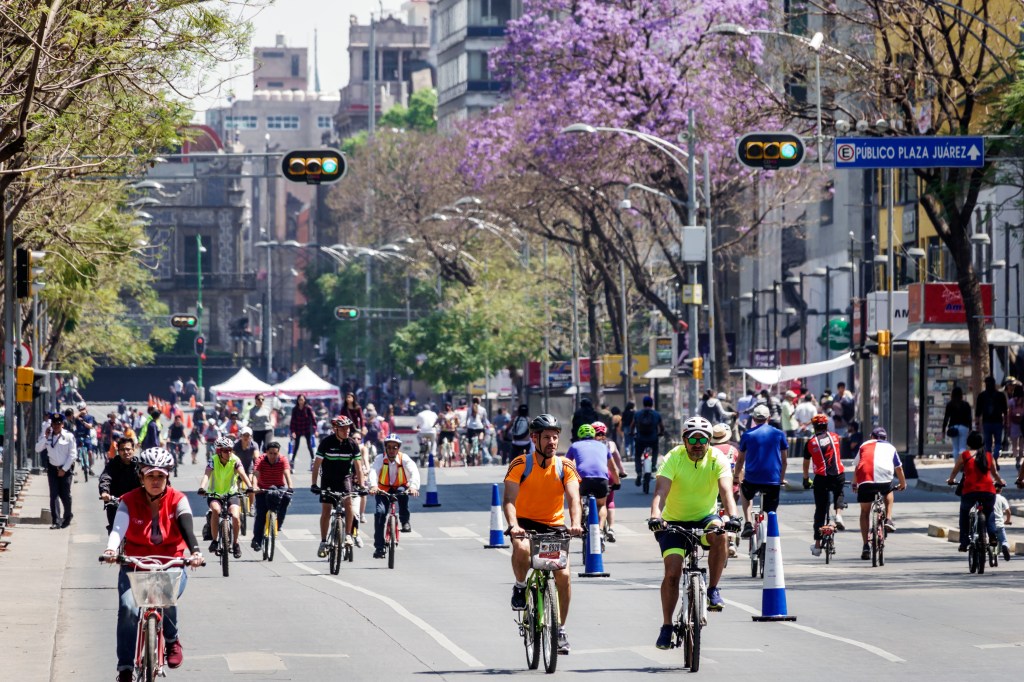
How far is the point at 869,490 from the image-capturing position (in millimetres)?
24047

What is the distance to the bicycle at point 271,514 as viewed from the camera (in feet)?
86.3

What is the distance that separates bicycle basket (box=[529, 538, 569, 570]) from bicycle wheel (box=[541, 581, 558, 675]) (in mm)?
128

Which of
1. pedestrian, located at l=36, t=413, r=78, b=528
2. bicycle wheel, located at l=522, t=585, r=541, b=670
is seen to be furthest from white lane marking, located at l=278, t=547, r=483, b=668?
pedestrian, located at l=36, t=413, r=78, b=528

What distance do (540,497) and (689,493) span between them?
1.05 metres

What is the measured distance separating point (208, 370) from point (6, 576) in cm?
10580

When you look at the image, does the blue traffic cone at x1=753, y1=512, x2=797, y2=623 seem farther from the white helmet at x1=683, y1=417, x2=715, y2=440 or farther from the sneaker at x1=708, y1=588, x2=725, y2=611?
the white helmet at x1=683, y1=417, x2=715, y2=440

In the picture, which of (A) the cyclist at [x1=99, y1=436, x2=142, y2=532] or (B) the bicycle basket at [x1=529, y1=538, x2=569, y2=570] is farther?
(A) the cyclist at [x1=99, y1=436, x2=142, y2=532]

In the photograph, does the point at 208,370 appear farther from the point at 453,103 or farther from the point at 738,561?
the point at 738,561

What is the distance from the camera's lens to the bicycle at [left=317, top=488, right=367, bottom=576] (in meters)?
24.2

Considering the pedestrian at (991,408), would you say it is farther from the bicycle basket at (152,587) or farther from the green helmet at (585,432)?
the bicycle basket at (152,587)

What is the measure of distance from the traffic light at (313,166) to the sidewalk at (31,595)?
19.9 ft

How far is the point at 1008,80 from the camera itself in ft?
104

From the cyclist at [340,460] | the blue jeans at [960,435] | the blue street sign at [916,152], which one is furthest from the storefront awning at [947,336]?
the cyclist at [340,460]

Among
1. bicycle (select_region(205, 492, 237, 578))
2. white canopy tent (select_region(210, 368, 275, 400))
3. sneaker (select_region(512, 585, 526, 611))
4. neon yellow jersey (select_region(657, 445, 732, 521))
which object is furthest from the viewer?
white canopy tent (select_region(210, 368, 275, 400))
